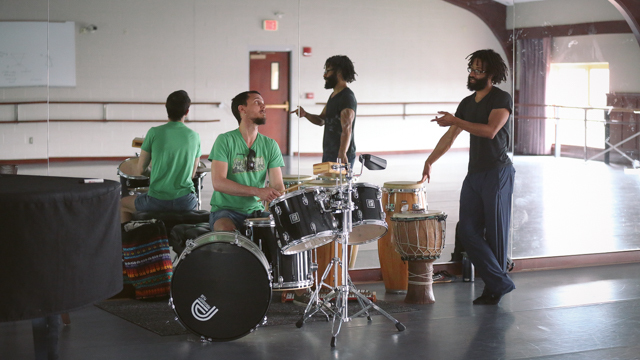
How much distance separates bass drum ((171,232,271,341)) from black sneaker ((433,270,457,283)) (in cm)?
212

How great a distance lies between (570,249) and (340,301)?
2.94m

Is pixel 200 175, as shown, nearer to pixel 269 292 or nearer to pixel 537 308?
pixel 269 292

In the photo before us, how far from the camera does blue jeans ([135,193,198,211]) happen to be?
5.31m

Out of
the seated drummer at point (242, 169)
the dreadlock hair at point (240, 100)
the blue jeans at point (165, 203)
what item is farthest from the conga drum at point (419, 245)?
the blue jeans at point (165, 203)

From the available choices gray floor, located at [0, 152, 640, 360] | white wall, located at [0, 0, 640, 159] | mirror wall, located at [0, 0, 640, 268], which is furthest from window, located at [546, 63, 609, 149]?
white wall, located at [0, 0, 640, 159]

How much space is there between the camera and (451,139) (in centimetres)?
571

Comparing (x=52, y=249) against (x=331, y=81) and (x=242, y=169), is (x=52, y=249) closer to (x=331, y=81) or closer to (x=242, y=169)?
(x=242, y=169)

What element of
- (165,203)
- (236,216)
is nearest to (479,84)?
(236,216)

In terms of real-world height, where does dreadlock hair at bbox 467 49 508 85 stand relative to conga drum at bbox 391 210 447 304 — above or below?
above

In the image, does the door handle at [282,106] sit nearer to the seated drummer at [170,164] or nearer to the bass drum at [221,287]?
the seated drummer at [170,164]

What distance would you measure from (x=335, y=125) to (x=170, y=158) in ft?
4.13

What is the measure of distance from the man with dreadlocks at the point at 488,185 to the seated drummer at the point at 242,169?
4.10 feet

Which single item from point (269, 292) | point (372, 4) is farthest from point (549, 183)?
point (269, 292)

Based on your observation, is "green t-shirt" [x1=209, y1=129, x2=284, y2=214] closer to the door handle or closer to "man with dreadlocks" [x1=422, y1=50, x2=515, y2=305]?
the door handle
